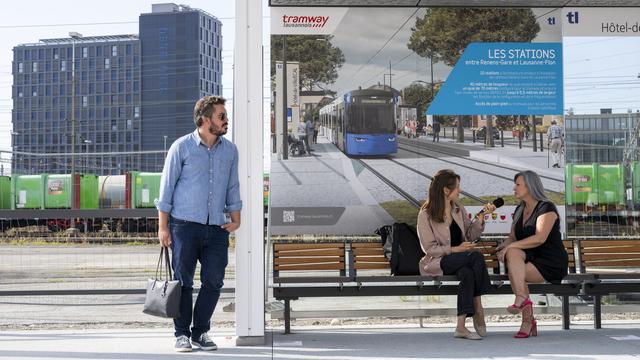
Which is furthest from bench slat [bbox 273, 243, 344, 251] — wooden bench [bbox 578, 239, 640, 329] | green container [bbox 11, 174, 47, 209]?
green container [bbox 11, 174, 47, 209]

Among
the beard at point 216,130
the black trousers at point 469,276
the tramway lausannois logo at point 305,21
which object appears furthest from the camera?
the tramway lausannois logo at point 305,21

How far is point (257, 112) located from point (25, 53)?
2806 centimetres

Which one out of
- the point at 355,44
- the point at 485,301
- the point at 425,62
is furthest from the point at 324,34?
the point at 485,301

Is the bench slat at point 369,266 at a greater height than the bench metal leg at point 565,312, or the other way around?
the bench slat at point 369,266

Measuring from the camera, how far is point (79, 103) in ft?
129

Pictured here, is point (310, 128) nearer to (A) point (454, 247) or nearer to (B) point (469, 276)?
(A) point (454, 247)

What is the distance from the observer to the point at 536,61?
22.7ft

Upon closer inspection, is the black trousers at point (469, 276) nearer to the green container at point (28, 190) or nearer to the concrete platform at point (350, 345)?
the concrete platform at point (350, 345)

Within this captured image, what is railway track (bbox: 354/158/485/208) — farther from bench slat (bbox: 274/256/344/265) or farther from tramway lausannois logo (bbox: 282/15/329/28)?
tramway lausannois logo (bbox: 282/15/329/28)

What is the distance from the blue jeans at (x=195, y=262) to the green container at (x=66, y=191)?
1304 centimetres

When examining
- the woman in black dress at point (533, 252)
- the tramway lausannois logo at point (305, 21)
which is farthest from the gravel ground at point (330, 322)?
the tramway lausannois logo at point (305, 21)

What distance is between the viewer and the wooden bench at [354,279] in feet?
18.5

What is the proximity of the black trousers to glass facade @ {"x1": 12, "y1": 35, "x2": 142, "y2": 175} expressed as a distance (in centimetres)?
1106

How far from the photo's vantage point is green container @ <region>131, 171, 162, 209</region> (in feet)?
65.5
